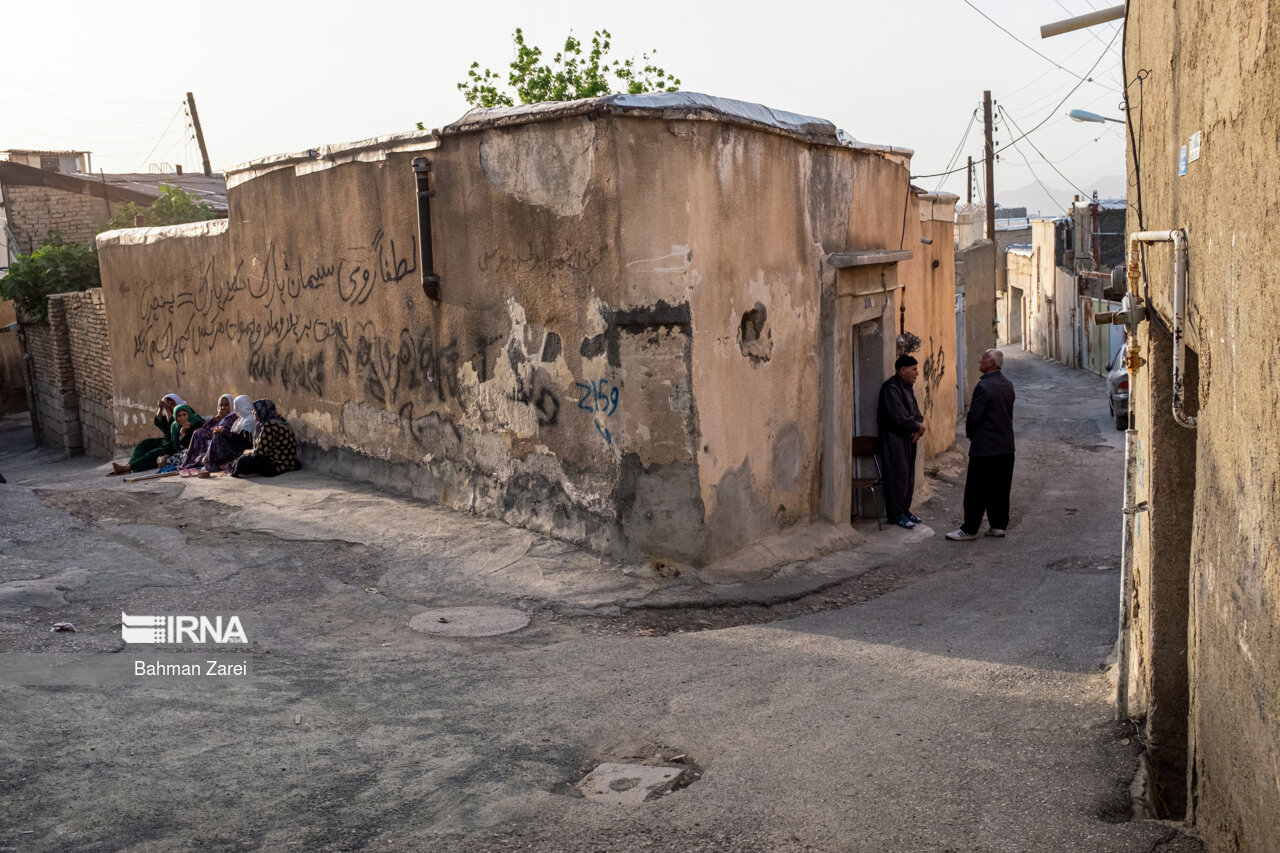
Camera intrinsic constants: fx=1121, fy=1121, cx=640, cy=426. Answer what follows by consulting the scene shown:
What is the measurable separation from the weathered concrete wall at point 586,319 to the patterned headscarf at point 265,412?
0.51m

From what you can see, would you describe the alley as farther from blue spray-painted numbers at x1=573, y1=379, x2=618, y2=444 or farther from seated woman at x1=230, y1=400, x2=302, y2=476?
seated woman at x1=230, y1=400, x2=302, y2=476

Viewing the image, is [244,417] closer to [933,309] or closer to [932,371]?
[932,371]

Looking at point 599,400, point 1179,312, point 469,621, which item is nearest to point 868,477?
point 599,400

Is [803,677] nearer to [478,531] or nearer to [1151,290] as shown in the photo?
[1151,290]

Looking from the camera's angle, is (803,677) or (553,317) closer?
(803,677)

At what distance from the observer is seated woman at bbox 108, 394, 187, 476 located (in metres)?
13.3

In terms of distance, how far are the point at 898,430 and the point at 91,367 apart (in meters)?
14.7

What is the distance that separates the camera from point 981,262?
22453 mm

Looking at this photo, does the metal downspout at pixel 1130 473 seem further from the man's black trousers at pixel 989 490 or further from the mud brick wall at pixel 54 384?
the mud brick wall at pixel 54 384

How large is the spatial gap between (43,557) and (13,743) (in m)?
4.37

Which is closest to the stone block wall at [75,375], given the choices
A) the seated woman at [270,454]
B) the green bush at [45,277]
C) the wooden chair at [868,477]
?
the green bush at [45,277]

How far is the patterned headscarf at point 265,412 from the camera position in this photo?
38.7 feet

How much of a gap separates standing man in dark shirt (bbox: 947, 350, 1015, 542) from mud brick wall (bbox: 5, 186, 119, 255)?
24384 millimetres

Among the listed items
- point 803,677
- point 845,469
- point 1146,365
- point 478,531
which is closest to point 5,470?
point 478,531
